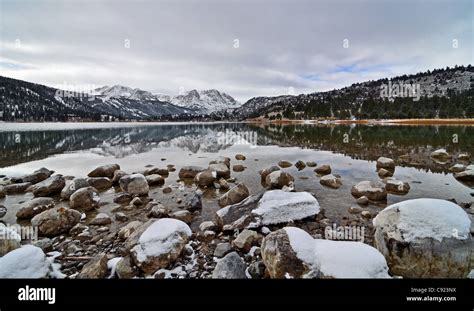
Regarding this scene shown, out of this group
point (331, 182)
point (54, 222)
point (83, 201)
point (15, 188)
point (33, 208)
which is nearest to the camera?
point (54, 222)

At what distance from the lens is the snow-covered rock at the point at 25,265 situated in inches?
160

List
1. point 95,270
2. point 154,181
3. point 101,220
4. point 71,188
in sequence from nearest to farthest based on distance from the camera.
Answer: point 95,270, point 101,220, point 71,188, point 154,181

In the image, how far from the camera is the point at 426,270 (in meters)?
4.36

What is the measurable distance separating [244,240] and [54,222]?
596 centimetres

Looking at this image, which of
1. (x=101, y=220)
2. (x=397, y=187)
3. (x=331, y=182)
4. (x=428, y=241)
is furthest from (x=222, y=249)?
(x=397, y=187)

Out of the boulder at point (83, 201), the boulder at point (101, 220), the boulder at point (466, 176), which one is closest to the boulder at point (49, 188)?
the boulder at point (83, 201)

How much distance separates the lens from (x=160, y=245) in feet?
16.9

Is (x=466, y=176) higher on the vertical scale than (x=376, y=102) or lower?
lower

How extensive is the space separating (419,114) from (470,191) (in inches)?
3946

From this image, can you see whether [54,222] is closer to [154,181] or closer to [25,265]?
[25,265]

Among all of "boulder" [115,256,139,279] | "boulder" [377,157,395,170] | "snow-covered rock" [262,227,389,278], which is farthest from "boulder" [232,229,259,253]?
"boulder" [377,157,395,170]

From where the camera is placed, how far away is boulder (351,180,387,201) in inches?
363

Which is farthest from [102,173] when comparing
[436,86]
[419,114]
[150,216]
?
[436,86]

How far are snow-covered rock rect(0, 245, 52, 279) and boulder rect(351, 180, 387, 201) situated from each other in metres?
10.4
